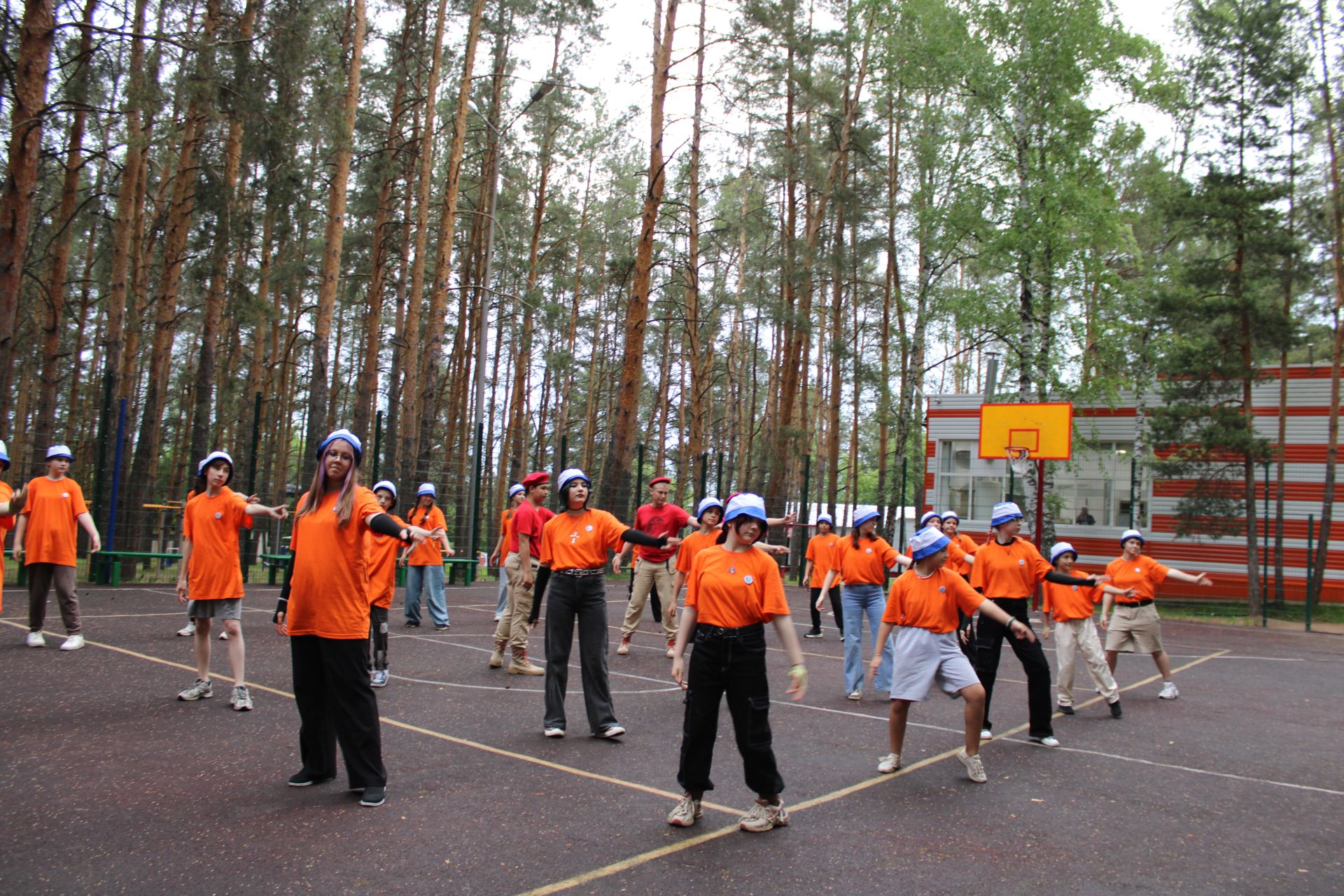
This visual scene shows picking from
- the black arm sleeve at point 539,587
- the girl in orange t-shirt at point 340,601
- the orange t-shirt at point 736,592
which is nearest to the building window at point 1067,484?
the black arm sleeve at point 539,587

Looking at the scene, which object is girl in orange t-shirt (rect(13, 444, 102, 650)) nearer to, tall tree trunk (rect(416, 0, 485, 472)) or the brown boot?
the brown boot

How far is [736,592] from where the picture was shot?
5.06 metres

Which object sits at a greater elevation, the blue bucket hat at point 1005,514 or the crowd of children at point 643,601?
the blue bucket hat at point 1005,514

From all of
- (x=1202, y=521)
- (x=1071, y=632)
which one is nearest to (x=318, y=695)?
(x=1071, y=632)

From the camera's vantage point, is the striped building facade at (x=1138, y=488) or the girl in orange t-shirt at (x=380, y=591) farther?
the striped building facade at (x=1138, y=488)

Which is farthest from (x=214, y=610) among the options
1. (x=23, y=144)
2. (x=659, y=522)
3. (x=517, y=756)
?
(x=23, y=144)

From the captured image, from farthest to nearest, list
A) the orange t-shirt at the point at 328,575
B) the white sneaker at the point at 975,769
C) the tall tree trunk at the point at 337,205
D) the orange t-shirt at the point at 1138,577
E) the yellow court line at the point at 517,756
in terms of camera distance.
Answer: the tall tree trunk at the point at 337,205 < the orange t-shirt at the point at 1138,577 < the white sneaker at the point at 975,769 < the yellow court line at the point at 517,756 < the orange t-shirt at the point at 328,575

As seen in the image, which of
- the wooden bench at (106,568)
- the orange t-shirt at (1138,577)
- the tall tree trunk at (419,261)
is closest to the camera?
the orange t-shirt at (1138,577)

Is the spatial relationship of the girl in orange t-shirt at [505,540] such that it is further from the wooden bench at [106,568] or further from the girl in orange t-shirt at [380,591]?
the wooden bench at [106,568]

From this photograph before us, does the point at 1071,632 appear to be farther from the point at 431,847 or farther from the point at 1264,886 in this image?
the point at 431,847

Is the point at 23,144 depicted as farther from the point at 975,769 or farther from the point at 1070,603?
the point at 1070,603

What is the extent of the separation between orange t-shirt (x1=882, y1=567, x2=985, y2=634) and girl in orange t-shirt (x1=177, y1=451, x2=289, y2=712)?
4.83 metres

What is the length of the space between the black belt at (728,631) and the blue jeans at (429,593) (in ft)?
27.3

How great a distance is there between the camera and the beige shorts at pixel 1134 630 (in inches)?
396
